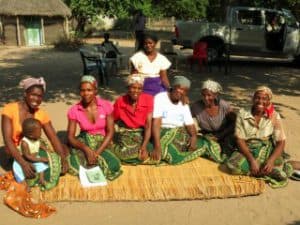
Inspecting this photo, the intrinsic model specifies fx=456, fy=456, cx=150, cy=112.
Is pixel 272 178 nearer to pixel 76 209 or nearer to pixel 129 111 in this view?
pixel 129 111

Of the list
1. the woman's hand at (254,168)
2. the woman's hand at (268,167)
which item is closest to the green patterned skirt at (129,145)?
the woman's hand at (254,168)

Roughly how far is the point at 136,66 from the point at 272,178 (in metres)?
2.27

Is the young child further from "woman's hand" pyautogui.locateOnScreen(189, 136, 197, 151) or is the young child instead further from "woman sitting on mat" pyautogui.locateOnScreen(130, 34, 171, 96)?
"woman sitting on mat" pyautogui.locateOnScreen(130, 34, 171, 96)

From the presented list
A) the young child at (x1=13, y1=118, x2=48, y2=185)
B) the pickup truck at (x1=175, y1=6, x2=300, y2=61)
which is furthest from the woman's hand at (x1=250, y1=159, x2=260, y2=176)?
the pickup truck at (x1=175, y1=6, x2=300, y2=61)

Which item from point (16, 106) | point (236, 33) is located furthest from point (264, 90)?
point (236, 33)

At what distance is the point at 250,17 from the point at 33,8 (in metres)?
13.6

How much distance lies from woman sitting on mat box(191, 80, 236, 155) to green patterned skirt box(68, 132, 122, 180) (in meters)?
1.18

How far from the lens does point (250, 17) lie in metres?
14.4

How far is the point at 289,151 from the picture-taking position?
6086 millimetres

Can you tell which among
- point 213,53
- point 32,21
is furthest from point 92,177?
point 32,21

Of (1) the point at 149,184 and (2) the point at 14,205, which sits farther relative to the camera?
(1) the point at 149,184

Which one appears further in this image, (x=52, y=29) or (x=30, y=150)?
(x=52, y=29)

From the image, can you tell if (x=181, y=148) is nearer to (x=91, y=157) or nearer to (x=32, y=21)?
(x=91, y=157)

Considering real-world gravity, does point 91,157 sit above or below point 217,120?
below
